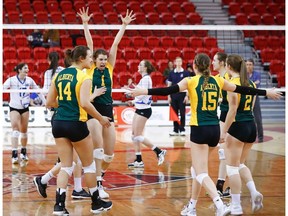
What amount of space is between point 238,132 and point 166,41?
15.1 meters

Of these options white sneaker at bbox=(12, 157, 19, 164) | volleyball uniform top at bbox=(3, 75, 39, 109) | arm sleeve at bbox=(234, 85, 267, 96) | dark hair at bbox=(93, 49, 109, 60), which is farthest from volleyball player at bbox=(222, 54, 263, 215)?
white sneaker at bbox=(12, 157, 19, 164)

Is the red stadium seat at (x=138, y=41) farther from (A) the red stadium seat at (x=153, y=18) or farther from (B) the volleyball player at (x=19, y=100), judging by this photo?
(B) the volleyball player at (x=19, y=100)

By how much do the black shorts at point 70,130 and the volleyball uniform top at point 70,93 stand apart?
47 millimetres

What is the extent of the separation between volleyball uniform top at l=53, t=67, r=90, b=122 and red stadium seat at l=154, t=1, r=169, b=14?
18.2 m

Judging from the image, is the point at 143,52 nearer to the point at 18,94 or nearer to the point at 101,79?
the point at 18,94

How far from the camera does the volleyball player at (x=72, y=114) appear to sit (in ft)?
22.5

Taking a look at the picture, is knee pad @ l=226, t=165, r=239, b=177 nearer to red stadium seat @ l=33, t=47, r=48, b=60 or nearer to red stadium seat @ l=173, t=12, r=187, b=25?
red stadium seat @ l=33, t=47, r=48, b=60

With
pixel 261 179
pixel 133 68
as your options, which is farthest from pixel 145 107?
pixel 133 68

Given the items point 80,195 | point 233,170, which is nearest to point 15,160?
point 80,195

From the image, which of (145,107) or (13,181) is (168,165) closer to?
(145,107)

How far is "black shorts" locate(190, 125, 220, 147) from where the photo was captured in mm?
6891

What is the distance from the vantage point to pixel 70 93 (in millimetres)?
6879

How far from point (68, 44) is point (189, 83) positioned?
49.3 feet

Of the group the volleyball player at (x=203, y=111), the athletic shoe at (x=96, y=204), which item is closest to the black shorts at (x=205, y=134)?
the volleyball player at (x=203, y=111)
